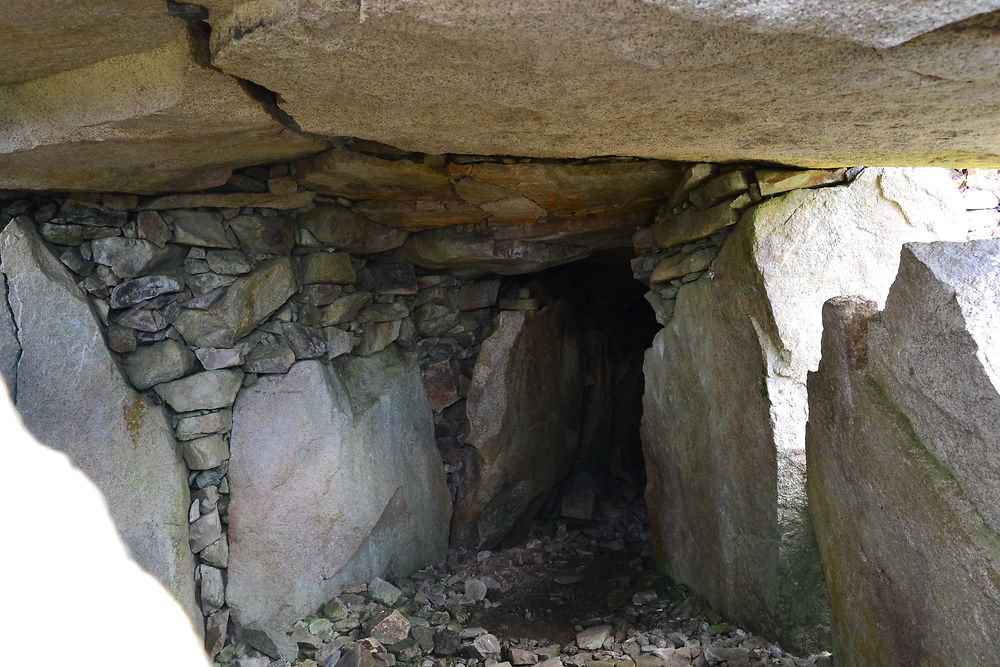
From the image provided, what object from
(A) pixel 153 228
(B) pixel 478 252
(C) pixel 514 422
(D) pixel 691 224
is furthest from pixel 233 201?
(C) pixel 514 422

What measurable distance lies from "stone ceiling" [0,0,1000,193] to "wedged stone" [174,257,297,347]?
58cm

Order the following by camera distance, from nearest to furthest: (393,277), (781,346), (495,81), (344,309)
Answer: (495,81) → (781,346) → (344,309) → (393,277)

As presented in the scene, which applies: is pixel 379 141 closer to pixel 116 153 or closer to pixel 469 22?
pixel 116 153

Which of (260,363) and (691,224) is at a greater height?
(691,224)

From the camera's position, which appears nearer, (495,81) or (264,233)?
(495,81)

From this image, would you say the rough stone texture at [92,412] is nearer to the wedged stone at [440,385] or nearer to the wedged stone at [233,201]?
the wedged stone at [233,201]

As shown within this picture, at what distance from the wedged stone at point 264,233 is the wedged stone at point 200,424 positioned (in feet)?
2.28

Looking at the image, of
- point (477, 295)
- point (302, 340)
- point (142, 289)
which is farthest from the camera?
point (477, 295)

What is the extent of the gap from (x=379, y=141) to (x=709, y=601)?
2.23m

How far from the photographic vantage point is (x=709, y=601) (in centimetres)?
309

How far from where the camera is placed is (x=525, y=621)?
342 centimetres

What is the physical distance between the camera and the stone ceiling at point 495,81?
1.46 meters

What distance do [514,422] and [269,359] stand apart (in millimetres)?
1593

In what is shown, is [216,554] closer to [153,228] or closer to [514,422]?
[153,228]
